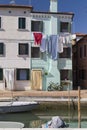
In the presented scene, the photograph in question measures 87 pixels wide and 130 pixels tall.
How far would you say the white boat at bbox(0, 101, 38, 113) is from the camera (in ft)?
103

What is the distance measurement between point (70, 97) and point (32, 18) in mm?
12051

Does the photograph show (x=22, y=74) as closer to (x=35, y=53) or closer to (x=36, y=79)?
(x=36, y=79)

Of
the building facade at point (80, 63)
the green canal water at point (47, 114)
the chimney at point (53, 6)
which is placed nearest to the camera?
the green canal water at point (47, 114)

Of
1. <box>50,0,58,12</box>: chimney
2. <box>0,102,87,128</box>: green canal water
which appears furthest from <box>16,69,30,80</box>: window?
<box>0,102,87,128</box>: green canal water

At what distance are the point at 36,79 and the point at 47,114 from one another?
447 inches

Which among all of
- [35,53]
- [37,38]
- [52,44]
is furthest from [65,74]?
[37,38]

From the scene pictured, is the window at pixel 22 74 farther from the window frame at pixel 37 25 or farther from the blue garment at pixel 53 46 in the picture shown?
the window frame at pixel 37 25

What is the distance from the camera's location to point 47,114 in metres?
31.7

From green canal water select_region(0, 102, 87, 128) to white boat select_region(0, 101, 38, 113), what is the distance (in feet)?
1.18

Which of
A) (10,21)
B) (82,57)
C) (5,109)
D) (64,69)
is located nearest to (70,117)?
(5,109)

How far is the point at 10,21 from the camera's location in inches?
1683

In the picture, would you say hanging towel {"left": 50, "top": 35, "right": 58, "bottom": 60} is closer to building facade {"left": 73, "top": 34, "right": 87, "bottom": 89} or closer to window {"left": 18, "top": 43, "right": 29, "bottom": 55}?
window {"left": 18, "top": 43, "right": 29, "bottom": 55}

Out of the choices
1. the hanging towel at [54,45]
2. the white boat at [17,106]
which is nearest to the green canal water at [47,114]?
the white boat at [17,106]

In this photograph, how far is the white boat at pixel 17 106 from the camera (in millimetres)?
A: 31312
